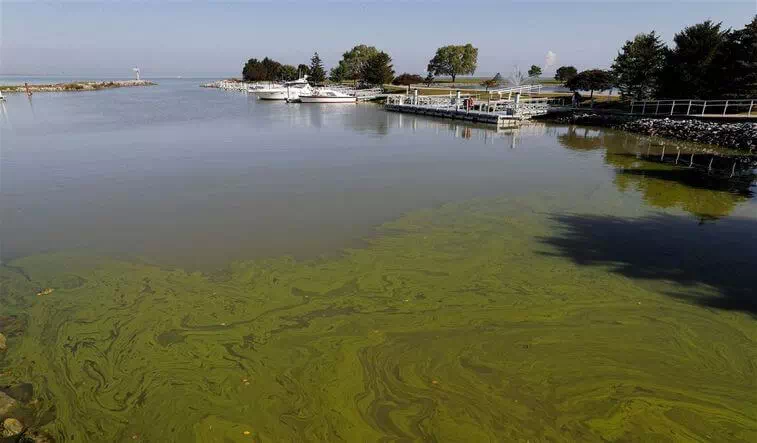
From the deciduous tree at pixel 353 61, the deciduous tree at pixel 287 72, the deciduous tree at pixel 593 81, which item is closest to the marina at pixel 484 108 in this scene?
the deciduous tree at pixel 593 81

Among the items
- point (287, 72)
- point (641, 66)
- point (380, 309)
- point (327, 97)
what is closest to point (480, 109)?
point (641, 66)

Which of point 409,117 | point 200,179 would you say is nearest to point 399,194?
point 200,179

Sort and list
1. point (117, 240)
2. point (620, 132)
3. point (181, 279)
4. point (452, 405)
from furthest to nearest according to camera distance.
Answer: point (620, 132) < point (117, 240) < point (181, 279) < point (452, 405)

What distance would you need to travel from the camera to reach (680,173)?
51.7ft

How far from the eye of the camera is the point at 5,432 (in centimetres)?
428

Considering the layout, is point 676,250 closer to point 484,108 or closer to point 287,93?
point 484,108

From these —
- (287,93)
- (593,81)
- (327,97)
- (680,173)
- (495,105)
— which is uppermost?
(593,81)

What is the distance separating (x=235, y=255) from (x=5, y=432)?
4609mm

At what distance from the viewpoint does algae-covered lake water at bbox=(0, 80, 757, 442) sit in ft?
15.3

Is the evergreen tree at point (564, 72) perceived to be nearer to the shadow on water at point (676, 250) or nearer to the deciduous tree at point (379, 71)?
the deciduous tree at point (379, 71)

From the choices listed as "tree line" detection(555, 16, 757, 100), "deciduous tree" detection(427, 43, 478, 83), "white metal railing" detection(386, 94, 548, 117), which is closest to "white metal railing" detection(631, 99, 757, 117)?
"tree line" detection(555, 16, 757, 100)

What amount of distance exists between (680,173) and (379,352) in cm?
1517

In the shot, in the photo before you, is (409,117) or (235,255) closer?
(235,255)

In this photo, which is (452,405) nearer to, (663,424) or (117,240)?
(663,424)
